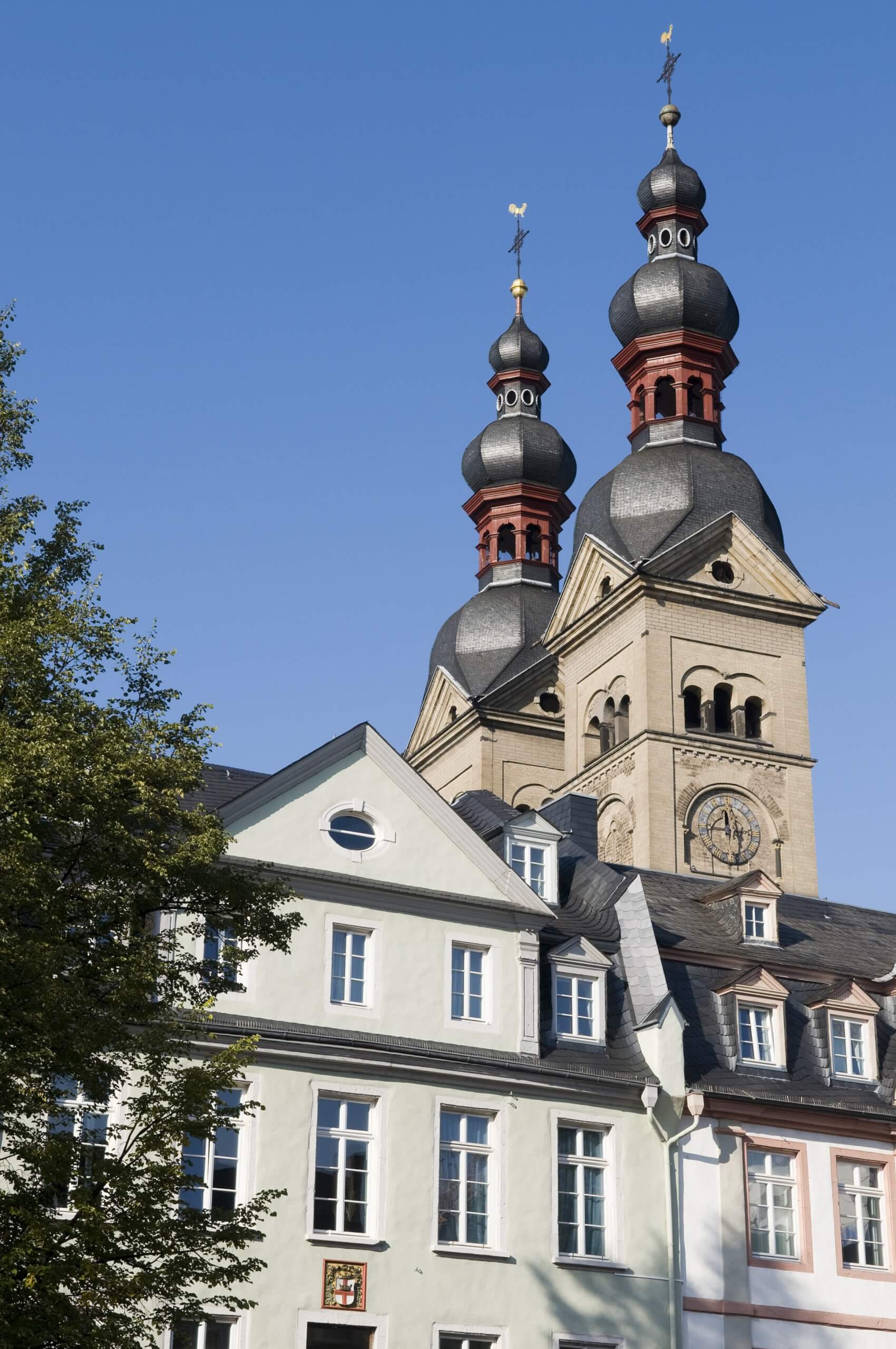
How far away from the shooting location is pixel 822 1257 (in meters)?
31.1

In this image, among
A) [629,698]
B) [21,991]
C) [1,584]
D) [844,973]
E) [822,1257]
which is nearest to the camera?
[21,991]

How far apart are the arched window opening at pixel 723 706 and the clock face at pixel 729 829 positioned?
268 cm

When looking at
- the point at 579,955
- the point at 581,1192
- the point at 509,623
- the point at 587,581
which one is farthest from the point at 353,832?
the point at 509,623

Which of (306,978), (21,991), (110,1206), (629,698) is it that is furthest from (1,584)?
(629,698)

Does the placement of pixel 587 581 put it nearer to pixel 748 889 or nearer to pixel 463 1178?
pixel 748 889

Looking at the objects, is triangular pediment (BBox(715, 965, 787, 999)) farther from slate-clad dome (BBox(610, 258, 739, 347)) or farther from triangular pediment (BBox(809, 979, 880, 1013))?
slate-clad dome (BBox(610, 258, 739, 347))

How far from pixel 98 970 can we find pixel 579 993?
1309 centimetres

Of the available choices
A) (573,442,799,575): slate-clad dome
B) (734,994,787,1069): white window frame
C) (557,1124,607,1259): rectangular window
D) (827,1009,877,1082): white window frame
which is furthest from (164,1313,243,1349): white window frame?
(573,442,799,575): slate-clad dome

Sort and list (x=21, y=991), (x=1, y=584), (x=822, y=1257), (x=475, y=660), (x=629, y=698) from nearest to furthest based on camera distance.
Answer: (x=21, y=991), (x=1, y=584), (x=822, y=1257), (x=629, y=698), (x=475, y=660)

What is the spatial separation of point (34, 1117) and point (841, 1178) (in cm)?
1621

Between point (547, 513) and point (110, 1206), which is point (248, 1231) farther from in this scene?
point (547, 513)

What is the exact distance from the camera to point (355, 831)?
31.0 meters

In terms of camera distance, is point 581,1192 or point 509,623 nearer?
point 581,1192

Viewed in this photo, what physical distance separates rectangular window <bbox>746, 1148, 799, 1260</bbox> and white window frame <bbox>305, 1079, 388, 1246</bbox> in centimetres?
585
